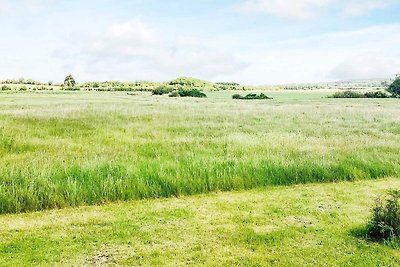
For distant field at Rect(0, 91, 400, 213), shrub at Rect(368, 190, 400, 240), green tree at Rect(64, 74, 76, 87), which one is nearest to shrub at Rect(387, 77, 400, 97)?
distant field at Rect(0, 91, 400, 213)

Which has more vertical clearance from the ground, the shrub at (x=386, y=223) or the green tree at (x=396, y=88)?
the green tree at (x=396, y=88)

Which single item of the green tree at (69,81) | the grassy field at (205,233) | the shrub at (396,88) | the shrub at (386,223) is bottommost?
the grassy field at (205,233)

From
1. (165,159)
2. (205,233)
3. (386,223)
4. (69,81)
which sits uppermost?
(69,81)

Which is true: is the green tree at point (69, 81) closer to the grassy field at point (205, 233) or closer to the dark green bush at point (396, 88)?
the dark green bush at point (396, 88)

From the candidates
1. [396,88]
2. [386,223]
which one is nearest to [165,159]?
[386,223]

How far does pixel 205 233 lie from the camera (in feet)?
30.9

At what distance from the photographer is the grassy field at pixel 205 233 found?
26.3ft

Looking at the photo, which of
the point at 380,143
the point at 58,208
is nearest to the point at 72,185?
the point at 58,208

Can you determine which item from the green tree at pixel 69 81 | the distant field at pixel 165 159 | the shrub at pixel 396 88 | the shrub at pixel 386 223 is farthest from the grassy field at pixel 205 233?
the green tree at pixel 69 81

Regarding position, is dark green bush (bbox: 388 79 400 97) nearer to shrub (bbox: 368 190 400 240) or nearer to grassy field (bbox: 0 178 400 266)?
grassy field (bbox: 0 178 400 266)

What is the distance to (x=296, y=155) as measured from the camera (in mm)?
17109

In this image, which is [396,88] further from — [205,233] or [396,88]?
[205,233]

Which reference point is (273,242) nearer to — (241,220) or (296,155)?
(241,220)

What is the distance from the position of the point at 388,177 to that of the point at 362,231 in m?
6.61
